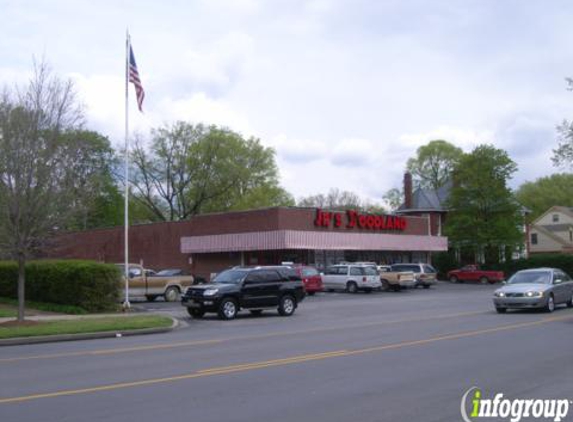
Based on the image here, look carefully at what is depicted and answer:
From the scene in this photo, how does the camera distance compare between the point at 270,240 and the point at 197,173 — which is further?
the point at 197,173

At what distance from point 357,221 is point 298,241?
6888mm

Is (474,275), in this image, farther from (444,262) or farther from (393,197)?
(393,197)

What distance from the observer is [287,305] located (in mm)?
26891

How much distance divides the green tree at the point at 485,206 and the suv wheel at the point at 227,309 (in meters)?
40.8

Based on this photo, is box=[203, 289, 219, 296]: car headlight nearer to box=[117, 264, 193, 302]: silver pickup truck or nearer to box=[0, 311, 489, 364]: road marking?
box=[0, 311, 489, 364]: road marking

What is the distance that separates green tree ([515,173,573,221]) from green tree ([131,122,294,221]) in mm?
49845

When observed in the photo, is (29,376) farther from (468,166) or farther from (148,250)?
(468,166)

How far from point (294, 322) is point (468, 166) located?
43.7m

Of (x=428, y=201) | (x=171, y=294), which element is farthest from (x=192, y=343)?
(x=428, y=201)

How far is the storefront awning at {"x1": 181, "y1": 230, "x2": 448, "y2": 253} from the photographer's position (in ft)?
157

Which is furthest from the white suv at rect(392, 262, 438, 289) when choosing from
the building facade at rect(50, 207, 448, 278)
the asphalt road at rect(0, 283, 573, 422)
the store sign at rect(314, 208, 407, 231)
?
the asphalt road at rect(0, 283, 573, 422)

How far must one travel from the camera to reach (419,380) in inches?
438

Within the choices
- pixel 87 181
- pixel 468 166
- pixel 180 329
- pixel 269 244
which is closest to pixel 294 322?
pixel 180 329

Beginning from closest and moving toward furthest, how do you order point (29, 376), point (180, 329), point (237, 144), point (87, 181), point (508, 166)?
point (29, 376) → point (180, 329) → point (87, 181) → point (508, 166) → point (237, 144)
